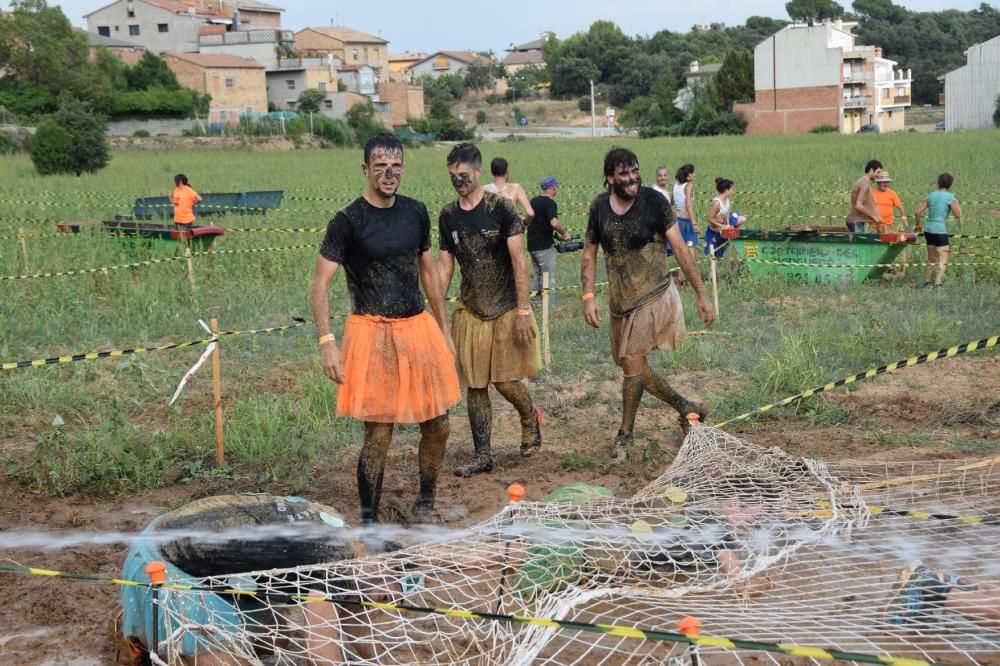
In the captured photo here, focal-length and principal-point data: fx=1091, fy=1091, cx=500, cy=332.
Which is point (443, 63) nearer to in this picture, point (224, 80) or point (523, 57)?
point (523, 57)

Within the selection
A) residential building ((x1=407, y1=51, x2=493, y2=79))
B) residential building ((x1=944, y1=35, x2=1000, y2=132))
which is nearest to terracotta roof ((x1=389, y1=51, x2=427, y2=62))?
residential building ((x1=407, y1=51, x2=493, y2=79))

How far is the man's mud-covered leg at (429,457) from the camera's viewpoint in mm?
5195

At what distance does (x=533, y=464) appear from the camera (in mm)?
6281

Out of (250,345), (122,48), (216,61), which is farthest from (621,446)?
(122,48)

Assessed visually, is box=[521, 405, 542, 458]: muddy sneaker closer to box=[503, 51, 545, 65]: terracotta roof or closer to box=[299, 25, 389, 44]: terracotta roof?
box=[299, 25, 389, 44]: terracotta roof

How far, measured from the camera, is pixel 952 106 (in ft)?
214

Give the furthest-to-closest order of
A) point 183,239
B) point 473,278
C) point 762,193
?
point 762,193 → point 183,239 → point 473,278

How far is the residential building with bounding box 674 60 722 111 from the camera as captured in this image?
257 ft

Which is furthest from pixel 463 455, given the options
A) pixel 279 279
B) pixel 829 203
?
pixel 829 203

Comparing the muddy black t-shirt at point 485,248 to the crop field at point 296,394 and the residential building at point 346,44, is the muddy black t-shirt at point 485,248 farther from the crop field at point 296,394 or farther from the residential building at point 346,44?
the residential building at point 346,44

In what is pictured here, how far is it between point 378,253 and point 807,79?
222 feet

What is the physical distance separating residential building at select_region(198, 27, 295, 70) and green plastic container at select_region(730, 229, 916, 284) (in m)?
64.5

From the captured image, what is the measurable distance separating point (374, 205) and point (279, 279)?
7259 millimetres

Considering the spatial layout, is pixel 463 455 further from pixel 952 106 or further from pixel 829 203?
pixel 952 106
